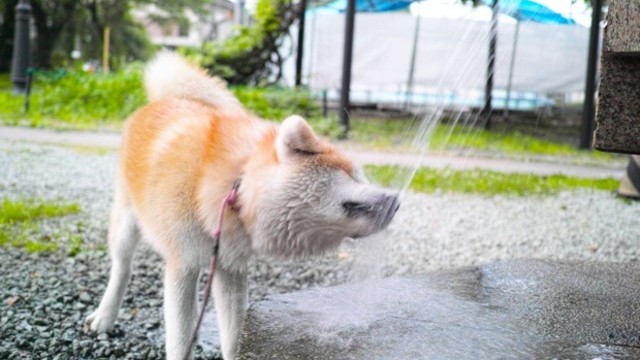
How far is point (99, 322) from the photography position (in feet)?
10.4

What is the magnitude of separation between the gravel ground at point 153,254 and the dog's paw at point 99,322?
4 cm

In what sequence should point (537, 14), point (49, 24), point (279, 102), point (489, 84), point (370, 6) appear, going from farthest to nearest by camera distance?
point (49, 24) < point (370, 6) < point (489, 84) < point (279, 102) < point (537, 14)

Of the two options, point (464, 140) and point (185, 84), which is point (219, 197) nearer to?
point (185, 84)

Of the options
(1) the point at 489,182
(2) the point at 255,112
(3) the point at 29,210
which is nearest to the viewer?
(3) the point at 29,210

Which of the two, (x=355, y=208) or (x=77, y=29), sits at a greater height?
(x=77, y=29)

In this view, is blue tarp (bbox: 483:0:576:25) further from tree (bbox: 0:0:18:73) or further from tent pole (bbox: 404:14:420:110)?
tree (bbox: 0:0:18:73)

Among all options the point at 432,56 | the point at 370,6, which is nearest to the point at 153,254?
the point at 370,6

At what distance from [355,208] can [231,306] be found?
2.90 ft

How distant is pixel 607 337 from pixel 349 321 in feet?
2.79

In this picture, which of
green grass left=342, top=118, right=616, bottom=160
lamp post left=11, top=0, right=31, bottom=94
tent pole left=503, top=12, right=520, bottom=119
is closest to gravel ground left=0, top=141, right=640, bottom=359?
green grass left=342, top=118, right=616, bottom=160

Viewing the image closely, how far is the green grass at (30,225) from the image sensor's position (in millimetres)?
4352

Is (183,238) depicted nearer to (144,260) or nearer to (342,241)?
(342,241)

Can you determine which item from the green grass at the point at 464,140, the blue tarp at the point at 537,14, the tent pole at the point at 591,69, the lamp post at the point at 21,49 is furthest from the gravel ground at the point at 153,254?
the tent pole at the point at 591,69

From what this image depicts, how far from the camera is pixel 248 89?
13.1 metres
